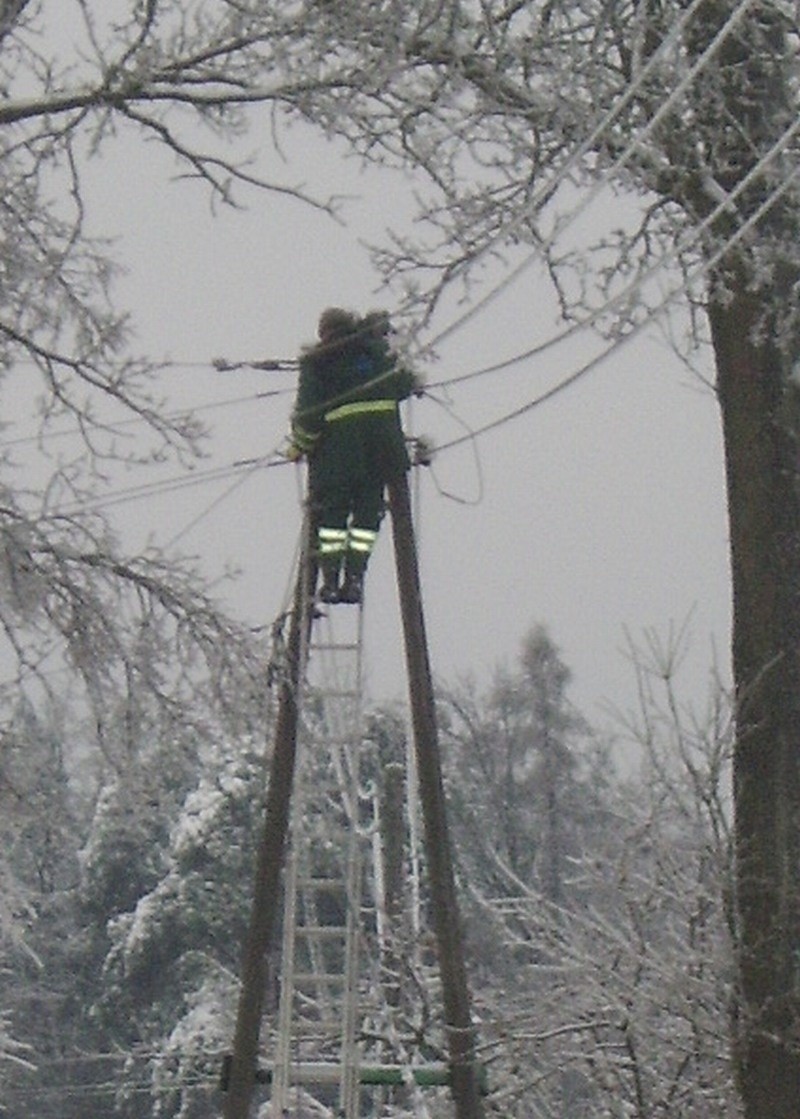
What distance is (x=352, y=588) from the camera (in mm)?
6766

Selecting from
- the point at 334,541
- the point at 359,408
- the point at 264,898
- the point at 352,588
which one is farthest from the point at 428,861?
the point at 359,408

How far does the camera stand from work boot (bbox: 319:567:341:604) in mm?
6801

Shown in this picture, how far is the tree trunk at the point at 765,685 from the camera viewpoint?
5504 millimetres

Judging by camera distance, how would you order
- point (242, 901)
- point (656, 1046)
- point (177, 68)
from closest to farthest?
point (177, 68)
point (656, 1046)
point (242, 901)

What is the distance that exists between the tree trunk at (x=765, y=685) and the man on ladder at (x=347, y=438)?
1.46 m

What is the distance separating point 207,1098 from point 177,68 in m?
18.6

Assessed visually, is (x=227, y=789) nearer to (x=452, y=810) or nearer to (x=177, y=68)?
(x=452, y=810)

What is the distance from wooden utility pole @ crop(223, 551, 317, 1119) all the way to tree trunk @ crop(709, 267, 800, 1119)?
5.84 feet

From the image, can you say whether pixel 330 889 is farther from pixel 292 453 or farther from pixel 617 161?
pixel 617 161

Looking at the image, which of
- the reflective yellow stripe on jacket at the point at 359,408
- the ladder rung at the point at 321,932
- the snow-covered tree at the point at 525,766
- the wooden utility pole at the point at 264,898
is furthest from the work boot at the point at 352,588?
the snow-covered tree at the point at 525,766

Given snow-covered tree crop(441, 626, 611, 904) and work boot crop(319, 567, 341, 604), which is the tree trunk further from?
snow-covered tree crop(441, 626, 611, 904)

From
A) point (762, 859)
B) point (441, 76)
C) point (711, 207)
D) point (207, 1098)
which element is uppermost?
point (441, 76)

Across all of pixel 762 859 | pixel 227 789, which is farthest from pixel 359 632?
pixel 227 789

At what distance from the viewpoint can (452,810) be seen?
25.0m
